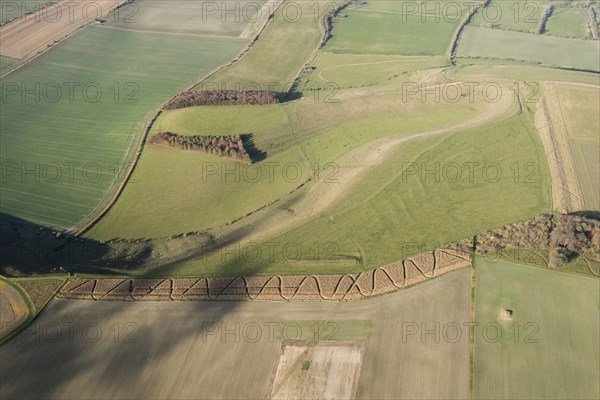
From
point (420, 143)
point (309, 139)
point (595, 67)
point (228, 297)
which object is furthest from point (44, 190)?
point (595, 67)

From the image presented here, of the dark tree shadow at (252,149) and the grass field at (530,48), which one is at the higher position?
the grass field at (530,48)

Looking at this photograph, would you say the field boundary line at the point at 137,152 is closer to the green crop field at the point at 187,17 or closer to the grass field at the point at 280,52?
the grass field at the point at 280,52

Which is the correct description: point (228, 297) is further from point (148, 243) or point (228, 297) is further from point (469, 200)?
point (469, 200)

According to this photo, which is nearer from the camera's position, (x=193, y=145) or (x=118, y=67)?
(x=193, y=145)

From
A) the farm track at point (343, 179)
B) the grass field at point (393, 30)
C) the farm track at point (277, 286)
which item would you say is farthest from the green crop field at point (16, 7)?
the farm track at point (343, 179)

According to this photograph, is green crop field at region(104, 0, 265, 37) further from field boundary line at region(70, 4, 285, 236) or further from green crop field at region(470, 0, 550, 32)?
green crop field at region(470, 0, 550, 32)

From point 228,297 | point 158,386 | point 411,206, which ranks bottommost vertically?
point 158,386
